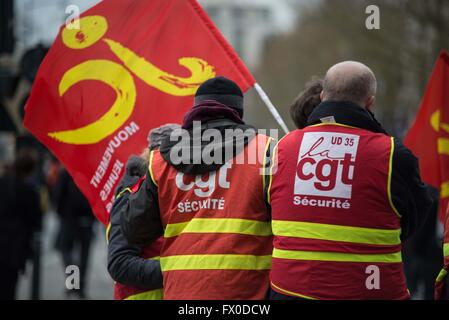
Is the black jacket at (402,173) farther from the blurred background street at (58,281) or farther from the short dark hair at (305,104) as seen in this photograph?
the blurred background street at (58,281)

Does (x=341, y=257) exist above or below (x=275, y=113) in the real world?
below

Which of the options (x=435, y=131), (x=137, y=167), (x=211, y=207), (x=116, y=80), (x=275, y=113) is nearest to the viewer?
(x=211, y=207)

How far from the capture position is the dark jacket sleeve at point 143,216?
4777 mm

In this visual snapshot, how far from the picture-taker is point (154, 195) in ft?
15.7

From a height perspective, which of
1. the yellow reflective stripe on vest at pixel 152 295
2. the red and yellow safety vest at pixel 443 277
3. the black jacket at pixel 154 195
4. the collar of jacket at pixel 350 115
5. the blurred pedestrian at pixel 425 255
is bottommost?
the blurred pedestrian at pixel 425 255

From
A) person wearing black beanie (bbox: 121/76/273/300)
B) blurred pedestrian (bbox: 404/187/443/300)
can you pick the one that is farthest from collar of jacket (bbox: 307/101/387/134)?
blurred pedestrian (bbox: 404/187/443/300)

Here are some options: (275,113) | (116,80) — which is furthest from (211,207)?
(116,80)

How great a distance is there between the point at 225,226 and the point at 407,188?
0.88 metres

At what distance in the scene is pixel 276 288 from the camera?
4383 mm

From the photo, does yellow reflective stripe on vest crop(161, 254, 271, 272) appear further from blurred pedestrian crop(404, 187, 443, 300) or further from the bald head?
blurred pedestrian crop(404, 187, 443, 300)

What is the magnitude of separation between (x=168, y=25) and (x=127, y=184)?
1.70 m

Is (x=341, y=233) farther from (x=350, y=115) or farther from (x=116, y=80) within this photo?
(x=116, y=80)

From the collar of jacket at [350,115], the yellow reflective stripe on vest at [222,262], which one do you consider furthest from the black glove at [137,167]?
the collar of jacket at [350,115]

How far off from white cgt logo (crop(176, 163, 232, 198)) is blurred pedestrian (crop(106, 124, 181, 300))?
46 centimetres
